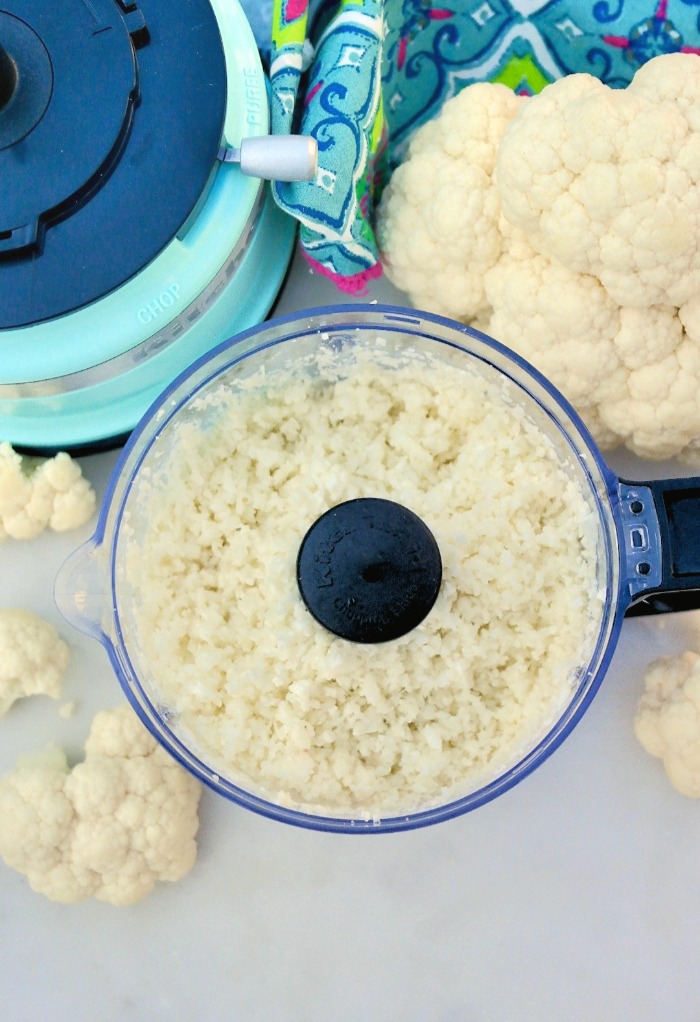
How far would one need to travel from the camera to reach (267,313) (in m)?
0.86

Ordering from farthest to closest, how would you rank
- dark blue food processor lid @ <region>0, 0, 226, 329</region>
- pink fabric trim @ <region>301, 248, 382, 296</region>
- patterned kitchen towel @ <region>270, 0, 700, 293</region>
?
1. pink fabric trim @ <region>301, 248, 382, 296</region>
2. patterned kitchen towel @ <region>270, 0, 700, 293</region>
3. dark blue food processor lid @ <region>0, 0, 226, 329</region>

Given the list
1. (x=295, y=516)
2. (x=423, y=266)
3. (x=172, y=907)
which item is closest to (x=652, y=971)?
(x=172, y=907)

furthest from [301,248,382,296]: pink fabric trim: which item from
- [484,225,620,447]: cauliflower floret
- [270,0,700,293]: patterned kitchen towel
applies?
[484,225,620,447]: cauliflower floret

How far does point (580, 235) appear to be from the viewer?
73 centimetres

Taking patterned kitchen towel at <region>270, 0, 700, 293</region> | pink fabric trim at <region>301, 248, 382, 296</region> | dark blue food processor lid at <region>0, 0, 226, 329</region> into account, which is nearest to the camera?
dark blue food processor lid at <region>0, 0, 226, 329</region>

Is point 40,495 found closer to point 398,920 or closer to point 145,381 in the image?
point 145,381

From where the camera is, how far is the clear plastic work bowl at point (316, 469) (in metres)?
0.73

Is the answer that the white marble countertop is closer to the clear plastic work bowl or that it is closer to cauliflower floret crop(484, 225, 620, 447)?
the clear plastic work bowl

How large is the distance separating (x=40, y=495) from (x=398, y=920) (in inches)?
20.5

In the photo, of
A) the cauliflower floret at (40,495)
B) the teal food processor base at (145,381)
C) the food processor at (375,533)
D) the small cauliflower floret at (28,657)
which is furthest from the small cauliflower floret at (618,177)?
the small cauliflower floret at (28,657)

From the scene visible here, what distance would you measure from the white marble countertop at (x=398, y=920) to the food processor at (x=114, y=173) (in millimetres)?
333

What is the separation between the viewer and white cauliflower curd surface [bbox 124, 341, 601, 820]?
0.74m

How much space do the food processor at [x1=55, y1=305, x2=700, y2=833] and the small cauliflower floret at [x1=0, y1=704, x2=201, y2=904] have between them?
11cm

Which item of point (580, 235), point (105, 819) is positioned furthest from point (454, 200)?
point (105, 819)
